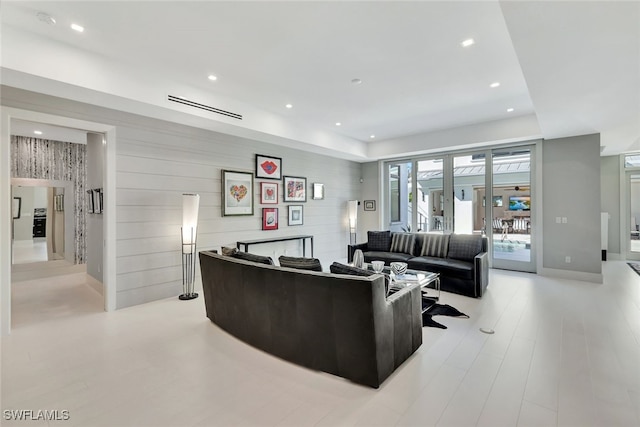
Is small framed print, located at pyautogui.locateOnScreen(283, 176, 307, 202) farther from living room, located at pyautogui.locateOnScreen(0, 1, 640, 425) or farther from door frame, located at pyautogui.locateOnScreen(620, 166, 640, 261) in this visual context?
door frame, located at pyautogui.locateOnScreen(620, 166, 640, 261)

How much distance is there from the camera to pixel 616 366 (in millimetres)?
2438

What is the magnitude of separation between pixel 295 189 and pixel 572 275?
18.4 ft

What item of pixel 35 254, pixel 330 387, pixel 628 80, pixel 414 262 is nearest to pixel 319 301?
pixel 330 387

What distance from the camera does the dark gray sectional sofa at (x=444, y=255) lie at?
171 inches

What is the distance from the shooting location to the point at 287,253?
6387 mm

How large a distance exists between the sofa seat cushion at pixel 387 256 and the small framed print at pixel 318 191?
188 cm

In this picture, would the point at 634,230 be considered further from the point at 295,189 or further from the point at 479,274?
the point at 295,189

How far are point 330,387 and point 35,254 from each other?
7724 mm

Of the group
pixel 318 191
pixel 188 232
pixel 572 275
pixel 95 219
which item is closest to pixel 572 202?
pixel 572 275

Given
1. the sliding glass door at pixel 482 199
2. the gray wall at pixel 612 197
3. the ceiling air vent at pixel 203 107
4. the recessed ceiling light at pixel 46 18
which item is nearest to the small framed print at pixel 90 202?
the ceiling air vent at pixel 203 107

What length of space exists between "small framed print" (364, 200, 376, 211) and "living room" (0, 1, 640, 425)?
117cm

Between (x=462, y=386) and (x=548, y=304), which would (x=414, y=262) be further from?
(x=462, y=386)

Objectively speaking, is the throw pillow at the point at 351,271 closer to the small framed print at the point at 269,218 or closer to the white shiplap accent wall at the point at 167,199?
the white shiplap accent wall at the point at 167,199

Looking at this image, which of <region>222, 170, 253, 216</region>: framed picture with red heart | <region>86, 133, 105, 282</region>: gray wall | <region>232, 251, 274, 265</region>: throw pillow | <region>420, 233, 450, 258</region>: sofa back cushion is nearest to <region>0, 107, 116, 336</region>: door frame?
<region>86, 133, 105, 282</region>: gray wall
